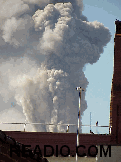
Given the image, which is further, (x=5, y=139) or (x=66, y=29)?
(x=66, y=29)

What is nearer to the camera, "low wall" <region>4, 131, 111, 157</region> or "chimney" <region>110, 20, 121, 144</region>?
"chimney" <region>110, 20, 121, 144</region>

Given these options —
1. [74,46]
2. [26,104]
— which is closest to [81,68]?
[74,46]

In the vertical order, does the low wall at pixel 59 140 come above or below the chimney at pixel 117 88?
below

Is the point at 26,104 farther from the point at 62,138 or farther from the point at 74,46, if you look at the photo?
the point at 62,138

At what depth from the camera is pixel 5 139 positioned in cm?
270

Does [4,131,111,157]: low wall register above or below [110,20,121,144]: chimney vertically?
below

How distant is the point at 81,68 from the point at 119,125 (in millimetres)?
60207

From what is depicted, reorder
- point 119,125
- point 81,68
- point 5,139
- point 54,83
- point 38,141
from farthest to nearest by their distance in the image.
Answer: point 81,68 → point 54,83 → point 38,141 → point 119,125 → point 5,139

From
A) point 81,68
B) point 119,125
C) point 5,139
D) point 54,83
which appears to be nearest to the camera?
point 5,139

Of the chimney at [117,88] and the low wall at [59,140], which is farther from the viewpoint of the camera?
the low wall at [59,140]

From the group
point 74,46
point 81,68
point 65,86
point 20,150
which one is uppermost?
point 74,46

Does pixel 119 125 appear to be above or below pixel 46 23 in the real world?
below

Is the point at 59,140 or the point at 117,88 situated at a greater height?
the point at 117,88

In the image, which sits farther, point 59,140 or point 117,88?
point 59,140
